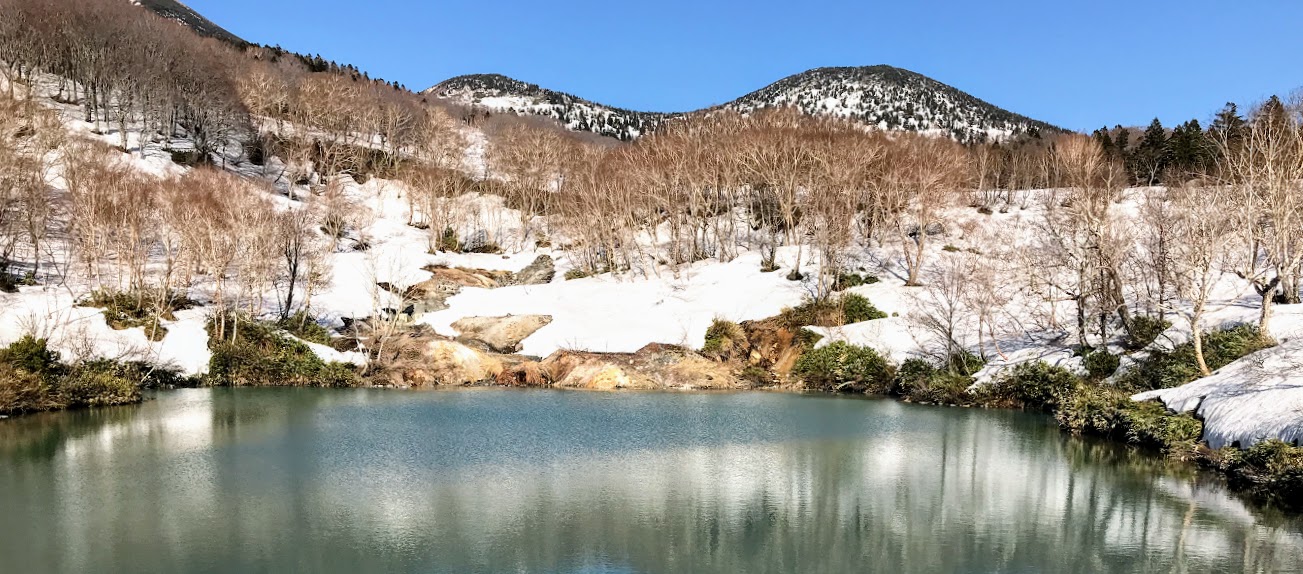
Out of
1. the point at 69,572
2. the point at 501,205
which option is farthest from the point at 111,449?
the point at 501,205

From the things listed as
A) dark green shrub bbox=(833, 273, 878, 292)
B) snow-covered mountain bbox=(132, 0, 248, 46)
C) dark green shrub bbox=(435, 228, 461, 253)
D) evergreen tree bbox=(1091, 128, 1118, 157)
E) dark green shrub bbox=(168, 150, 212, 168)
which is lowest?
dark green shrub bbox=(833, 273, 878, 292)

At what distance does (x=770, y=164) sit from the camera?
199 ft

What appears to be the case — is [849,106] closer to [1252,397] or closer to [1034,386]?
[1034,386]

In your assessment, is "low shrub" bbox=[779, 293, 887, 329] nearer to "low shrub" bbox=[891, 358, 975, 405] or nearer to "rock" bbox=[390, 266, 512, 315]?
"low shrub" bbox=[891, 358, 975, 405]

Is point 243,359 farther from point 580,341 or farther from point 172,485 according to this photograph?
point 172,485

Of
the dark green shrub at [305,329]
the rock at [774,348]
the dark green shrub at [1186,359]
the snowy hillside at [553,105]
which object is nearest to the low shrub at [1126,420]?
the dark green shrub at [1186,359]

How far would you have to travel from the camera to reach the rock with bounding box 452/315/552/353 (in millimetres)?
45625

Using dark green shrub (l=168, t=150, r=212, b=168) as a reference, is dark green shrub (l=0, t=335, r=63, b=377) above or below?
below

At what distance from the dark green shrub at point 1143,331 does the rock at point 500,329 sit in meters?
29.6

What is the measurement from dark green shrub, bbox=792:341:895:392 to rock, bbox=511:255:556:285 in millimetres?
26899

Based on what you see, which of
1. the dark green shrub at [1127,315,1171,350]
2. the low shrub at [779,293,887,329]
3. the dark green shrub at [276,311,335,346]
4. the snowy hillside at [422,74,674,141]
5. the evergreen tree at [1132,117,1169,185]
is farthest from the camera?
the snowy hillside at [422,74,674,141]

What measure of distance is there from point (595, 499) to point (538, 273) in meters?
47.0

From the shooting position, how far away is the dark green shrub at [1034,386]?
105 feet

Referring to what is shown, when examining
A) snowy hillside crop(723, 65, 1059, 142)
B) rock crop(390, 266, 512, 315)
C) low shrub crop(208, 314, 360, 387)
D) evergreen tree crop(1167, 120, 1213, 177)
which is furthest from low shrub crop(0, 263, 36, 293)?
snowy hillside crop(723, 65, 1059, 142)
